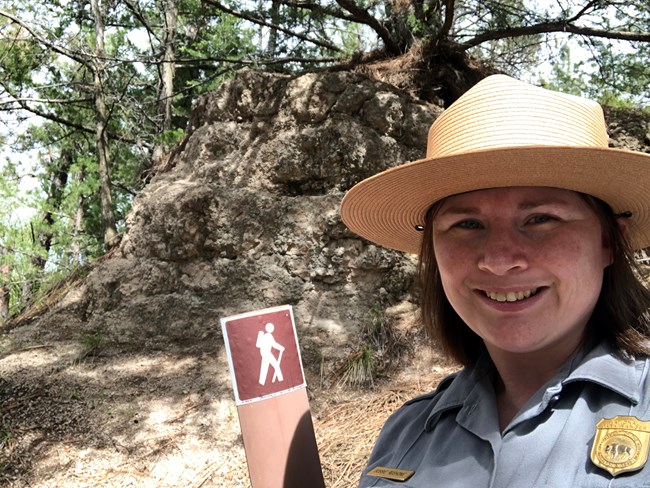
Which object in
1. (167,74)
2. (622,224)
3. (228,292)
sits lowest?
(228,292)

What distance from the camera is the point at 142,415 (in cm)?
439

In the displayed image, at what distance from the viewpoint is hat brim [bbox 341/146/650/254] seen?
129 cm

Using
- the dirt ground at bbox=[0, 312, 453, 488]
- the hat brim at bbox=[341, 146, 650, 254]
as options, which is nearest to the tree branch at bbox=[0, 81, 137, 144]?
the dirt ground at bbox=[0, 312, 453, 488]

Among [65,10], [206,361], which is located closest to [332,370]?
[206,361]

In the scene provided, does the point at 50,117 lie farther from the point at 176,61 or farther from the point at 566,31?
the point at 566,31

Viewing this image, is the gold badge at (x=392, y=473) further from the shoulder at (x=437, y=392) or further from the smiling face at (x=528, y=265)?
the smiling face at (x=528, y=265)

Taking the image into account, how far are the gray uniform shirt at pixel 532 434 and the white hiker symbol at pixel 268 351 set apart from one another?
0.47 metres

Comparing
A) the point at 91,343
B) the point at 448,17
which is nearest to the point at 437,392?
the point at 91,343

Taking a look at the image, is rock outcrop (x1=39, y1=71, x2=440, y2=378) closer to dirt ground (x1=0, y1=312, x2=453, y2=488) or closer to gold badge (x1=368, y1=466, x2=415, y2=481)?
dirt ground (x1=0, y1=312, x2=453, y2=488)

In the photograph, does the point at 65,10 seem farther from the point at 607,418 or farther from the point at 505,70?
the point at 607,418

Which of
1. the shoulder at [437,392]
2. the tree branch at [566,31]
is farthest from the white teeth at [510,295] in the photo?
the tree branch at [566,31]

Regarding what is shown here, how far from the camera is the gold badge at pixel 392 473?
1.51 metres

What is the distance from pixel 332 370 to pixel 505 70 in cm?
531

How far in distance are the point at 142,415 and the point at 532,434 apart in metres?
3.78
